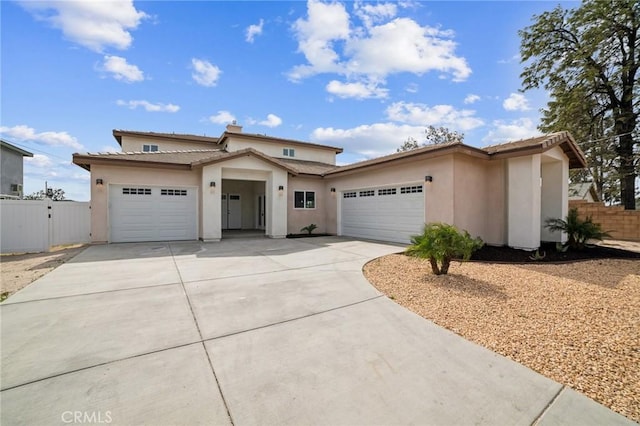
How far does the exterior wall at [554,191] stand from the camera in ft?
36.1

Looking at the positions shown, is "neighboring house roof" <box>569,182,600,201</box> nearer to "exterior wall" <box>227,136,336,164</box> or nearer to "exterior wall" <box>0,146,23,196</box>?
"exterior wall" <box>227,136,336,164</box>

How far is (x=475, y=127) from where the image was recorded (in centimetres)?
2320

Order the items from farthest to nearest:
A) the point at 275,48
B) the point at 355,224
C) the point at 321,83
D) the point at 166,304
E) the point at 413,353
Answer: the point at 321,83 < the point at 355,224 < the point at 275,48 < the point at 166,304 < the point at 413,353

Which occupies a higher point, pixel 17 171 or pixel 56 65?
pixel 56 65

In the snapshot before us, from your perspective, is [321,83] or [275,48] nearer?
[275,48]

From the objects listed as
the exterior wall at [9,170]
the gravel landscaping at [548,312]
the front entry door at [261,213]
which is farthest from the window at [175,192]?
the exterior wall at [9,170]

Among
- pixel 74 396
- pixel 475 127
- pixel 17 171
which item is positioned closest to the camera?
pixel 74 396

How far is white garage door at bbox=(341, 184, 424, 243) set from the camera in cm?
1076

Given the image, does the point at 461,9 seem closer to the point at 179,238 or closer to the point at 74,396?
the point at 74,396

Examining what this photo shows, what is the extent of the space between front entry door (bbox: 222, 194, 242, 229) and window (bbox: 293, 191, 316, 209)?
5.55 meters

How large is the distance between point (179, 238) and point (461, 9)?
14608 millimetres

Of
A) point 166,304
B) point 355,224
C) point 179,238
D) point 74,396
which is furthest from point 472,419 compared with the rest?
point 179,238

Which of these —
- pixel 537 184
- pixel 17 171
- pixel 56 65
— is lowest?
pixel 537 184

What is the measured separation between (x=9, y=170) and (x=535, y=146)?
30779mm
